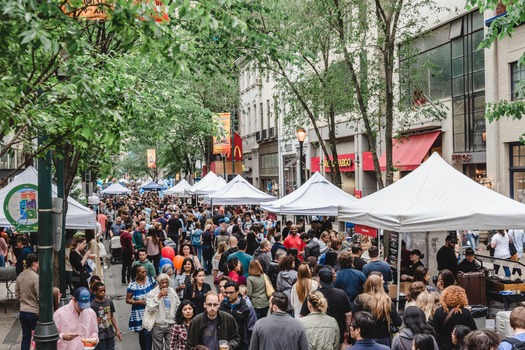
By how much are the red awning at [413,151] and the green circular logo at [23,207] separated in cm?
1964

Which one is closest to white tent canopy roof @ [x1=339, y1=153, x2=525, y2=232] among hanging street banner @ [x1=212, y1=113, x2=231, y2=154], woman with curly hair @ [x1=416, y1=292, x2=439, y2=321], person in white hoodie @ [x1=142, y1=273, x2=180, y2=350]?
woman with curly hair @ [x1=416, y1=292, x2=439, y2=321]

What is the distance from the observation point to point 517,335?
6254mm

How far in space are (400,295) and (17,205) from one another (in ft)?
23.6

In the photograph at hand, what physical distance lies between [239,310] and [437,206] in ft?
14.6

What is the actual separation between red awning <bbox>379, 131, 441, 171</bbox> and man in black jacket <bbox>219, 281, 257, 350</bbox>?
67.3ft

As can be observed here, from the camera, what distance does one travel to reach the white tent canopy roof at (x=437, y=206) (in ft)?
35.6

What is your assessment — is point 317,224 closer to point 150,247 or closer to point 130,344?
point 150,247

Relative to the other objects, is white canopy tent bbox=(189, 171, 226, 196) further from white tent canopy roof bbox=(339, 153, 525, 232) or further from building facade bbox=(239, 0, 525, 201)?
white tent canopy roof bbox=(339, 153, 525, 232)

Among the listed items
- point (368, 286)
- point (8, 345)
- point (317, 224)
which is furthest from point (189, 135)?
point (368, 286)

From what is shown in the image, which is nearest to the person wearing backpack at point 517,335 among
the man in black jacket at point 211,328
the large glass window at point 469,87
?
the man in black jacket at point 211,328

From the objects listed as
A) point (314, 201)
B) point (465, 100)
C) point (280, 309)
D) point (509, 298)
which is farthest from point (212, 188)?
point (280, 309)

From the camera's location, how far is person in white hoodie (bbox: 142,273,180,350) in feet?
31.3

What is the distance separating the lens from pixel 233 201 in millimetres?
23703

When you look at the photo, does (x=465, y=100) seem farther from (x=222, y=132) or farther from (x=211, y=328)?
(x=211, y=328)
